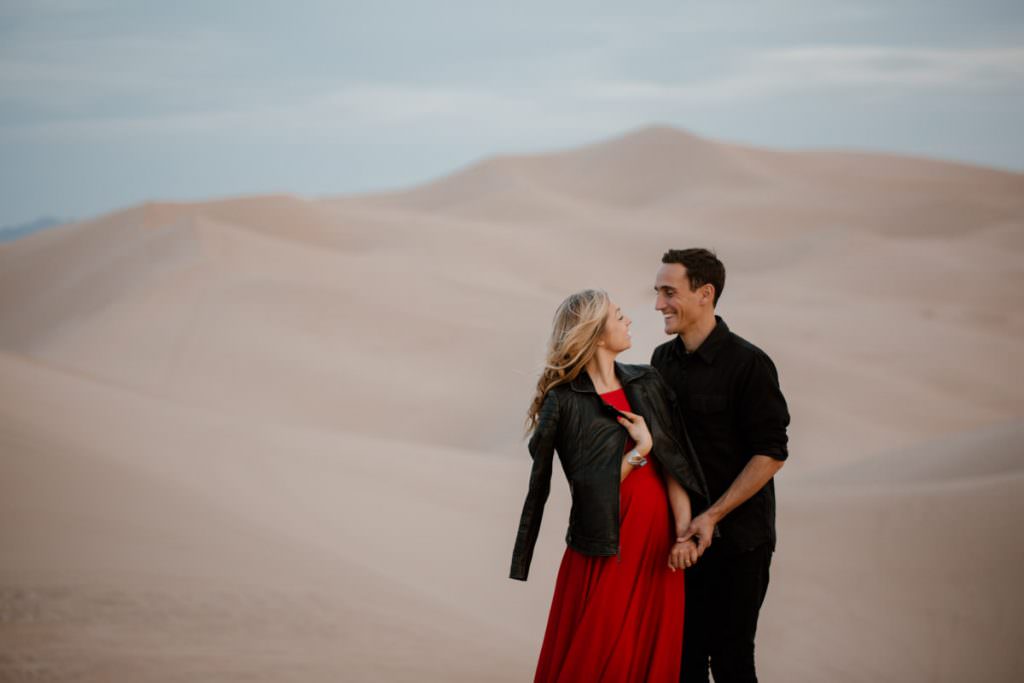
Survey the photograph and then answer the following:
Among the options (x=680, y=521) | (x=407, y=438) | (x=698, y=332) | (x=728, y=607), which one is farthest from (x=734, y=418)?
(x=407, y=438)

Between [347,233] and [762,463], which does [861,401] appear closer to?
[762,463]

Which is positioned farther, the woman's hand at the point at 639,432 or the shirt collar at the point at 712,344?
the shirt collar at the point at 712,344

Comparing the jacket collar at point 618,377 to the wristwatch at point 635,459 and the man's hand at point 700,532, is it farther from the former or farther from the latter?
the man's hand at point 700,532

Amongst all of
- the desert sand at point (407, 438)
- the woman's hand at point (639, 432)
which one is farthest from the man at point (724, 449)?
the desert sand at point (407, 438)

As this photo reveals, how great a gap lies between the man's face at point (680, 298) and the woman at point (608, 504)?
342 mm

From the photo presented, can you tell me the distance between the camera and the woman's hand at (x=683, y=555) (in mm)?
3734

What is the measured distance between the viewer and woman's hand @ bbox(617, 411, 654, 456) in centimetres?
372

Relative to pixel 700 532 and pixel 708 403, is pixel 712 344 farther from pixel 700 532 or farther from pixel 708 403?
pixel 700 532

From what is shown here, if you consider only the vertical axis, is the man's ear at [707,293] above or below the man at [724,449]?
above

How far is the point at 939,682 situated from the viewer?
20.8 feet

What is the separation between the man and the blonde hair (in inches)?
17.8

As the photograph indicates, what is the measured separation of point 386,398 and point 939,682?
552 inches

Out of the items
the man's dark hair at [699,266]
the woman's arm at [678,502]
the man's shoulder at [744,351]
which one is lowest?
the woman's arm at [678,502]

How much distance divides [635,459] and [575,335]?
0.53 metres
